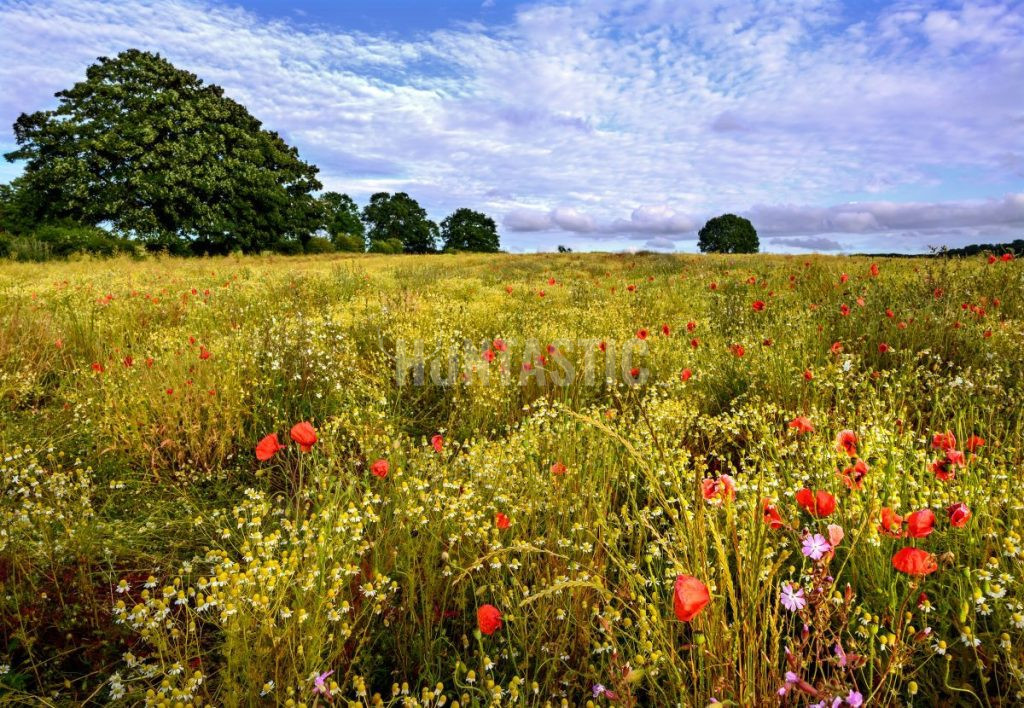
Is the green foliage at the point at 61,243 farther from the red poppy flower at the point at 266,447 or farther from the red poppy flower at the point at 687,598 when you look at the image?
the red poppy flower at the point at 687,598

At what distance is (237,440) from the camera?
3.92m

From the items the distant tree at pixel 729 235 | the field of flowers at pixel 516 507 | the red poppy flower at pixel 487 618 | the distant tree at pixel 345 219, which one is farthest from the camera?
the distant tree at pixel 729 235

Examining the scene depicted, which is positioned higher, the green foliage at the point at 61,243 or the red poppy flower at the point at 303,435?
the green foliage at the point at 61,243

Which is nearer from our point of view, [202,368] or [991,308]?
[202,368]

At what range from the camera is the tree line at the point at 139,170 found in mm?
24109

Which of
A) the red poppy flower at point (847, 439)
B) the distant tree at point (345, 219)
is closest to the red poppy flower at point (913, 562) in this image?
the red poppy flower at point (847, 439)

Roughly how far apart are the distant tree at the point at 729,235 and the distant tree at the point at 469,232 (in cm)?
2648

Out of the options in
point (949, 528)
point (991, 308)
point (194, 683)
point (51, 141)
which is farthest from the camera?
point (51, 141)

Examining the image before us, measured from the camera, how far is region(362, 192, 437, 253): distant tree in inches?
2557

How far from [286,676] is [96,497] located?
240cm

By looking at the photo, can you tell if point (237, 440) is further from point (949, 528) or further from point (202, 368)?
point (949, 528)

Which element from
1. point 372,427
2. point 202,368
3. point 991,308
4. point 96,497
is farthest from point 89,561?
point 991,308

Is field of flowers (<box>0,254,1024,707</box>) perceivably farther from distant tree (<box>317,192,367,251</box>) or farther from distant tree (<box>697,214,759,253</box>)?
distant tree (<box>697,214,759,253</box>)

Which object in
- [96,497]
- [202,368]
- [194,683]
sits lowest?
[96,497]
